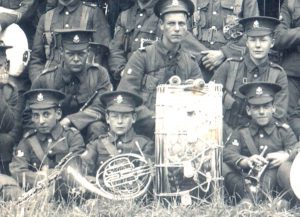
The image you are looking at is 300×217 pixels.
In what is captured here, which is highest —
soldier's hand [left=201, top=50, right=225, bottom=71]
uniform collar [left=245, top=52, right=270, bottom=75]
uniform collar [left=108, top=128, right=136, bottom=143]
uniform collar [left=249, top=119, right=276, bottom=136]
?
soldier's hand [left=201, top=50, right=225, bottom=71]

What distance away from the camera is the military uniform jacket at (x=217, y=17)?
47.6ft

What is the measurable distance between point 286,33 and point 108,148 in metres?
2.90

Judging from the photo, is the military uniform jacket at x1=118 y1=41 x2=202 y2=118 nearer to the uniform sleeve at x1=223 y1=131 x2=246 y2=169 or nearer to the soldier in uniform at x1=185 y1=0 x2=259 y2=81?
the soldier in uniform at x1=185 y1=0 x2=259 y2=81

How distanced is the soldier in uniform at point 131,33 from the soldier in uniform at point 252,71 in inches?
55.6

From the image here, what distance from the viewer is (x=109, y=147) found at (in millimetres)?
12781

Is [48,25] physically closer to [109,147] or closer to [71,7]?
[71,7]

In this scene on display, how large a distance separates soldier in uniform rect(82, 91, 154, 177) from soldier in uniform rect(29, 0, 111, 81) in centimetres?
201

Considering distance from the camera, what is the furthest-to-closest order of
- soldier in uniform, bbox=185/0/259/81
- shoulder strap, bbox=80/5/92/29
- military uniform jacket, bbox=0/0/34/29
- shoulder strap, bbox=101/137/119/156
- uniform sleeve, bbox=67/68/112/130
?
military uniform jacket, bbox=0/0/34/29
shoulder strap, bbox=80/5/92/29
soldier in uniform, bbox=185/0/259/81
uniform sleeve, bbox=67/68/112/130
shoulder strap, bbox=101/137/119/156

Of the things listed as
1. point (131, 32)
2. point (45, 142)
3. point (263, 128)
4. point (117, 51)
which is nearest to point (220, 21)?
point (131, 32)

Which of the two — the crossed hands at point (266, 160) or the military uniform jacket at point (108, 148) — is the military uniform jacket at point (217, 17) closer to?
the military uniform jacket at point (108, 148)

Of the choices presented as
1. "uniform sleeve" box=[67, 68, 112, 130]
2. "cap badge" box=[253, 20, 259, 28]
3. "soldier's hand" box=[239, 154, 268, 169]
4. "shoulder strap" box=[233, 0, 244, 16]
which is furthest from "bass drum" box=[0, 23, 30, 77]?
"soldier's hand" box=[239, 154, 268, 169]

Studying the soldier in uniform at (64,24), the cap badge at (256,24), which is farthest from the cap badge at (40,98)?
the cap badge at (256,24)

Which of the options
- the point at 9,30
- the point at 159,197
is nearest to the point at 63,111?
the point at 9,30

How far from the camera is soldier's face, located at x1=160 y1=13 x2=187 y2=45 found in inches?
523
